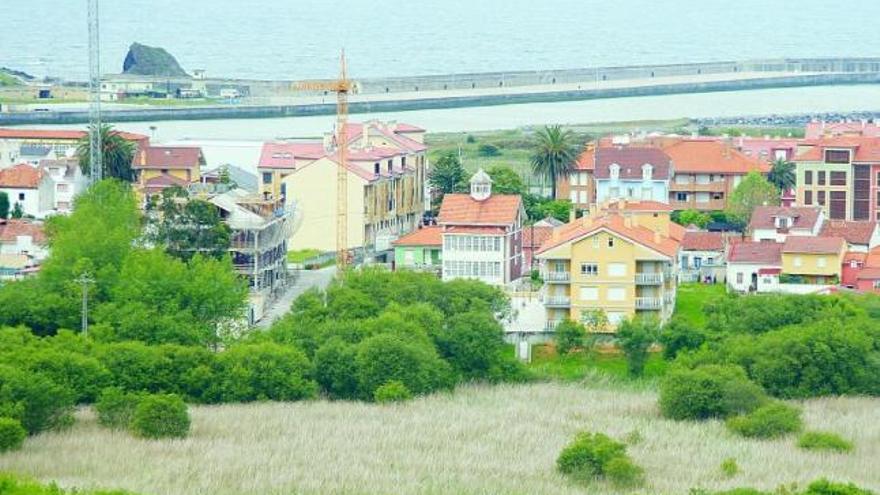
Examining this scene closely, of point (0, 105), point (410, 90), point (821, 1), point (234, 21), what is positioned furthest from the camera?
point (821, 1)

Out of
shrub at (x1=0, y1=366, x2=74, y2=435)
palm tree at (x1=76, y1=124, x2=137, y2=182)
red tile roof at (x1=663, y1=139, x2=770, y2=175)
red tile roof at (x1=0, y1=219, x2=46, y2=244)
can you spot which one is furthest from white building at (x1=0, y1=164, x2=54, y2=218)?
shrub at (x1=0, y1=366, x2=74, y2=435)

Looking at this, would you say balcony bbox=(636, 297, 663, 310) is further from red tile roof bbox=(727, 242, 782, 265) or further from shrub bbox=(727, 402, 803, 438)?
shrub bbox=(727, 402, 803, 438)

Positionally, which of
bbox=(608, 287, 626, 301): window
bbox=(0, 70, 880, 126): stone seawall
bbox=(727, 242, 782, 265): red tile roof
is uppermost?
bbox=(0, 70, 880, 126): stone seawall

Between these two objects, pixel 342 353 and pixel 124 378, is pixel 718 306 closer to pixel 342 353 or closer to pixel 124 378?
pixel 342 353

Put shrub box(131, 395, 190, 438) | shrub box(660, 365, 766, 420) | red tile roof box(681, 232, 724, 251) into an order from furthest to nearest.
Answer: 1. red tile roof box(681, 232, 724, 251)
2. shrub box(660, 365, 766, 420)
3. shrub box(131, 395, 190, 438)

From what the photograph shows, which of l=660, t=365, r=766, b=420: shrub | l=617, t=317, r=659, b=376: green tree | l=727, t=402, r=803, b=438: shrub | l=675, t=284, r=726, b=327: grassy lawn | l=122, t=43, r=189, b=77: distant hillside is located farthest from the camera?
l=122, t=43, r=189, b=77: distant hillside

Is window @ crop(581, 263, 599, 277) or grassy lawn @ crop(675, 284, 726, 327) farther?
grassy lawn @ crop(675, 284, 726, 327)

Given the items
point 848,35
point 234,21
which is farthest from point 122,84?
point 234,21

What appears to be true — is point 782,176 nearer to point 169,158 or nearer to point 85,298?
point 169,158
